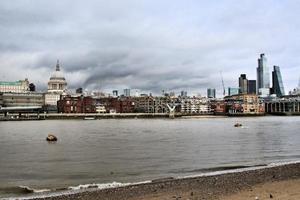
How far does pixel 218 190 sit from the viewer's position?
17.8 m


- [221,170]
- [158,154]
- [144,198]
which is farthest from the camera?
[158,154]

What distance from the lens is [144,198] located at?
16922 mm

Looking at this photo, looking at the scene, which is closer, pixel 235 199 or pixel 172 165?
pixel 235 199

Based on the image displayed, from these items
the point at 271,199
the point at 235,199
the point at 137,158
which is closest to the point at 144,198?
the point at 235,199

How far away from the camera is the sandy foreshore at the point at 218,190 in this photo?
16141mm

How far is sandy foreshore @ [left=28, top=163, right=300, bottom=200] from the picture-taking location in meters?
16.1

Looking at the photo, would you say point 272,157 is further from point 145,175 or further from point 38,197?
point 38,197

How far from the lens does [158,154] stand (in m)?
38.1

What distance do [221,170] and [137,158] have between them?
9156mm

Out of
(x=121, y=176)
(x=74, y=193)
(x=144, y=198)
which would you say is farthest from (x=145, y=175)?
(x=144, y=198)

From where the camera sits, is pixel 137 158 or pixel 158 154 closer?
pixel 137 158

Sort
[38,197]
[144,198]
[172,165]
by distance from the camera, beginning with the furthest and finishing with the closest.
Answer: [172,165]
[38,197]
[144,198]

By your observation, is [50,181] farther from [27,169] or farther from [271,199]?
[271,199]

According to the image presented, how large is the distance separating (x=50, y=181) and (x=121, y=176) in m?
4.12
